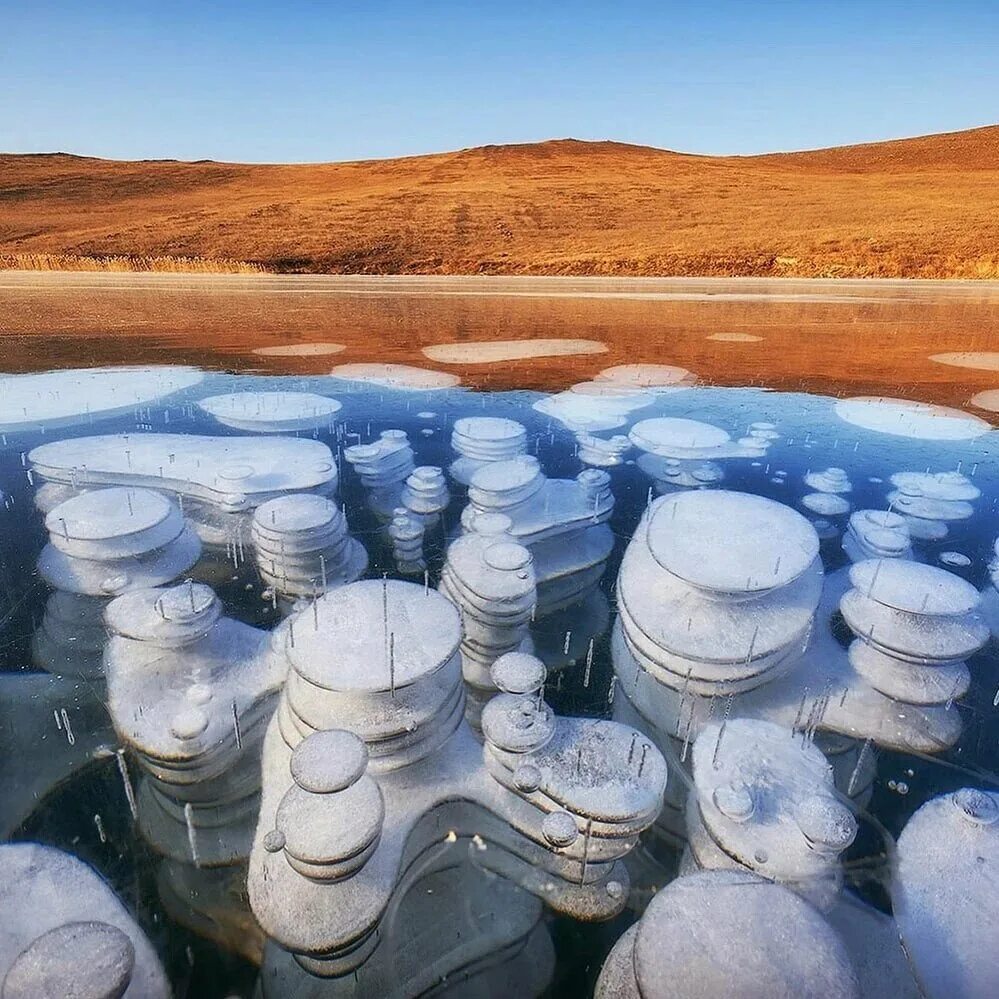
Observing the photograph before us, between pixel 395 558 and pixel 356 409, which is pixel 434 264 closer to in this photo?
pixel 356 409

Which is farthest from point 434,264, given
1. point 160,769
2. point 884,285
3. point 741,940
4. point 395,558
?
point 741,940

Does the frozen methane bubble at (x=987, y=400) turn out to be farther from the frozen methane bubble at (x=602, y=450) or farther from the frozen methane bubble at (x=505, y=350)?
the frozen methane bubble at (x=505, y=350)

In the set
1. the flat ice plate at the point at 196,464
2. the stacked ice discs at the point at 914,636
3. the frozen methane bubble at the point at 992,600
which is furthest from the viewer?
the flat ice plate at the point at 196,464

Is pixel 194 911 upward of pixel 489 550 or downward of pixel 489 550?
downward

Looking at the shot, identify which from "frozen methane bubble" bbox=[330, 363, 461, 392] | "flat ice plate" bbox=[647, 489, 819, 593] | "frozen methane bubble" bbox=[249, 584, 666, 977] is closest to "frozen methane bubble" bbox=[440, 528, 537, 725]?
"frozen methane bubble" bbox=[249, 584, 666, 977]

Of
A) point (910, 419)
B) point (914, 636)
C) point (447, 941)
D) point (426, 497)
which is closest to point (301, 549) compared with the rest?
point (426, 497)

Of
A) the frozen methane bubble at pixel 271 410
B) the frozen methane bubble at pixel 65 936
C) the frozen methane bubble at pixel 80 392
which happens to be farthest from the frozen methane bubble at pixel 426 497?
the frozen methane bubble at pixel 80 392
